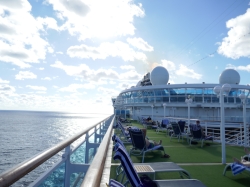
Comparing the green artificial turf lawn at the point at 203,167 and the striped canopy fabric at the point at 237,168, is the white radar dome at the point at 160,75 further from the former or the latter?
the striped canopy fabric at the point at 237,168

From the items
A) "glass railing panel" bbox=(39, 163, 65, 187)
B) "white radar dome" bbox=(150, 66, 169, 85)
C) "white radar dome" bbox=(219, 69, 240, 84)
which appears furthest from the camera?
"white radar dome" bbox=(150, 66, 169, 85)

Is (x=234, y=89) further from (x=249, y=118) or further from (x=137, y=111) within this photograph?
(x=137, y=111)

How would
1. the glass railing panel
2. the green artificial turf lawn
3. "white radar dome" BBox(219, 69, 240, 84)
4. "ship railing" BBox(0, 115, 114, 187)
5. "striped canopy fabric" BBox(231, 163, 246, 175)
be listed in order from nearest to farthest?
"ship railing" BBox(0, 115, 114, 187) < the glass railing panel < "striped canopy fabric" BBox(231, 163, 246, 175) < the green artificial turf lawn < "white radar dome" BBox(219, 69, 240, 84)

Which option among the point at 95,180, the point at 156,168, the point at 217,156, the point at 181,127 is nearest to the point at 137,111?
the point at 181,127

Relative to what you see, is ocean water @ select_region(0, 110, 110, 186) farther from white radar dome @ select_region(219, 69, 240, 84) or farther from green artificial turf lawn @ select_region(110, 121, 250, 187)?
white radar dome @ select_region(219, 69, 240, 84)

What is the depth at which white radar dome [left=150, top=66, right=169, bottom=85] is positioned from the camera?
130 ft

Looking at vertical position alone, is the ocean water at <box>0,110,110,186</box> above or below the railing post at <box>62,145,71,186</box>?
below

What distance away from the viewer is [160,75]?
39.6 m

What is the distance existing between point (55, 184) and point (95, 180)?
1.44 metres

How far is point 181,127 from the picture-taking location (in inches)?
447

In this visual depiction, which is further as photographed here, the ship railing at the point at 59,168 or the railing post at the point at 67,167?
the railing post at the point at 67,167

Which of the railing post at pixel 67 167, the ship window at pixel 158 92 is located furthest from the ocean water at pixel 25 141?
the ship window at pixel 158 92

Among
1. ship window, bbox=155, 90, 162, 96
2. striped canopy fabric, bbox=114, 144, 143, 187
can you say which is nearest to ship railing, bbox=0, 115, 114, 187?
striped canopy fabric, bbox=114, 144, 143, 187

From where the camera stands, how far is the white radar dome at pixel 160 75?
39594 millimetres
